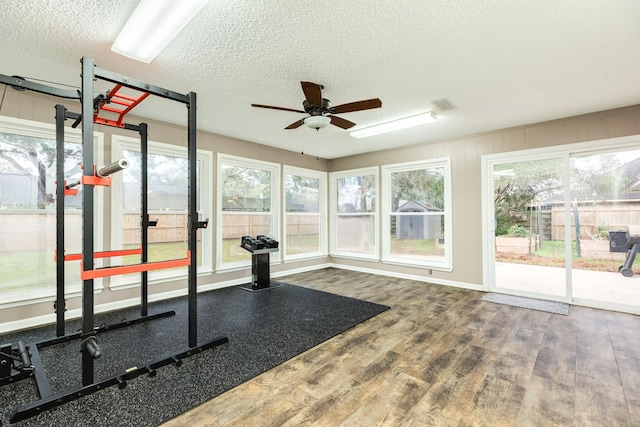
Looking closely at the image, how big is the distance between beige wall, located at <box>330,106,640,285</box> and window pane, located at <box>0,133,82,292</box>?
5.21 m

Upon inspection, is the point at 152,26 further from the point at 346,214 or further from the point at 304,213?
the point at 346,214

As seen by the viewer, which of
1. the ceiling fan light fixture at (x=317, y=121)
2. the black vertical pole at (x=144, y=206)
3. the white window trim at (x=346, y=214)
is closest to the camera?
the ceiling fan light fixture at (x=317, y=121)

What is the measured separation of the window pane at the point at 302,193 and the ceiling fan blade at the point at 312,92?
10.7 ft

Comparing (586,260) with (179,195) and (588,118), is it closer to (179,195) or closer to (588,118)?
(588,118)

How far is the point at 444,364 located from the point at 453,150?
3760 mm

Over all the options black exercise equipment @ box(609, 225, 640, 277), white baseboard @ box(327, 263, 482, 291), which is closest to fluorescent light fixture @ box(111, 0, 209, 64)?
white baseboard @ box(327, 263, 482, 291)

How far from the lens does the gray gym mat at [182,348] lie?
1797 millimetres

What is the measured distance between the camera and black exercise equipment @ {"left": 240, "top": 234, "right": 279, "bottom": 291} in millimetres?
4768

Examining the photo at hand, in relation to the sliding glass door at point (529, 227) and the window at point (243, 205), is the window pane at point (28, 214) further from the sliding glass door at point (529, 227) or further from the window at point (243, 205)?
the sliding glass door at point (529, 227)

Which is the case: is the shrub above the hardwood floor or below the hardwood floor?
above

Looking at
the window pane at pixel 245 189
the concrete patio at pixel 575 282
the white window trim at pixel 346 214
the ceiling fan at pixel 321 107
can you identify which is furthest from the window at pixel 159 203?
the concrete patio at pixel 575 282

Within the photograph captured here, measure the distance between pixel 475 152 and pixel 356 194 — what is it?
8.38 feet

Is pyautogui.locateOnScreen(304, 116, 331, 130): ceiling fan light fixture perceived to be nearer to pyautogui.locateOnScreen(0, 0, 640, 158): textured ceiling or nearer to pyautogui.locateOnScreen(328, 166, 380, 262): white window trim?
pyautogui.locateOnScreen(0, 0, 640, 158): textured ceiling

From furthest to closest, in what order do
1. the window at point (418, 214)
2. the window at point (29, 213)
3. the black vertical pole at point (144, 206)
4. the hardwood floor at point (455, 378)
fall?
the window at point (418, 214), the black vertical pole at point (144, 206), the window at point (29, 213), the hardwood floor at point (455, 378)
